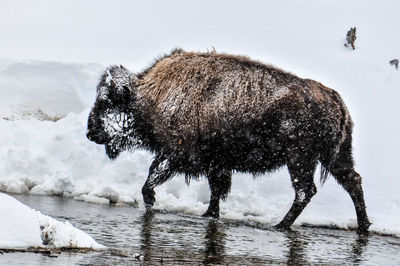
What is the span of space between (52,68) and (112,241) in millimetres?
11409

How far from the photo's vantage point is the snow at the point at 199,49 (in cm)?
912

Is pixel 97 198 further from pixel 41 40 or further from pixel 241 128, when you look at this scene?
pixel 41 40

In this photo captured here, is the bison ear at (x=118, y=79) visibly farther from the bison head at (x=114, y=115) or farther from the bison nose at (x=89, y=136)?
the bison nose at (x=89, y=136)

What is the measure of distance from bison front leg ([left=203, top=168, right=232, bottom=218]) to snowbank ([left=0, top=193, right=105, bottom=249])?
3.81m

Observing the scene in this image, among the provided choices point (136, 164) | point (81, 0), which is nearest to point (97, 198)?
point (136, 164)

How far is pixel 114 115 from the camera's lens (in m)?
9.58

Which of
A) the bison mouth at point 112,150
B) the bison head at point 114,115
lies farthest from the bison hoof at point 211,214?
the bison mouth at point 112,150

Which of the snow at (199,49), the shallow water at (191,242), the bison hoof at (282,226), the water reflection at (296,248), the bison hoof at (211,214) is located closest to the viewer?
the shallow water at (191,242)

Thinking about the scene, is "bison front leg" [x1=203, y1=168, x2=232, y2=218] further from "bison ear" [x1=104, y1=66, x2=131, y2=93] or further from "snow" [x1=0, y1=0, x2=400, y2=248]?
"bison ear" [x1=104, y1=66, x2=131, y2=93]

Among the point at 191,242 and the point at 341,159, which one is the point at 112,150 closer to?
the point at 341,159

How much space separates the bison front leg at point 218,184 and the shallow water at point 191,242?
688 mm

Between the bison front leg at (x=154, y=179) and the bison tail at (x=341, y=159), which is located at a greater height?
the bison tail at (x=341, y=159)

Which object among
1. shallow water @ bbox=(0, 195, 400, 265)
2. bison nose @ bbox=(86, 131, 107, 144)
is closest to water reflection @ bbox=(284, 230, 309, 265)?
shallow water @ bbox=(0, 195, 400, 265)

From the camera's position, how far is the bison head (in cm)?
946
